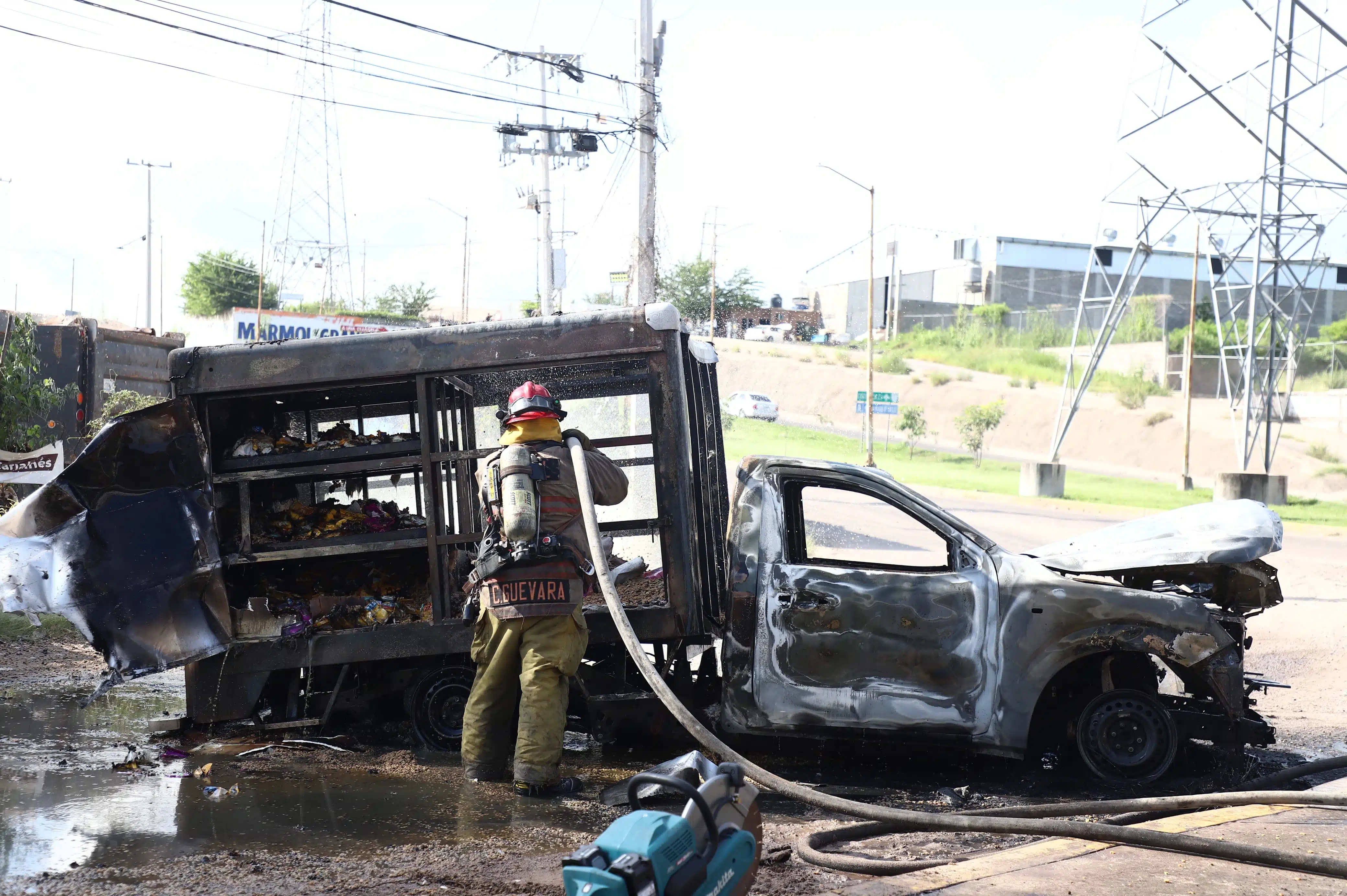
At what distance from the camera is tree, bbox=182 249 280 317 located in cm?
6950

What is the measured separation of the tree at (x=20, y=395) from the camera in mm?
10203

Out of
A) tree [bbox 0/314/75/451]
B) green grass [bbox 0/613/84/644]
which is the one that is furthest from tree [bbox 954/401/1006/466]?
green grass [bbox 0/613/84/644]

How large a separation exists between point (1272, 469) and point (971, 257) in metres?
45.1

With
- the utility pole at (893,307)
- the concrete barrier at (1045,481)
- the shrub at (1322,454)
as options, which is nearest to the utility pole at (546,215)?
the concrete barrier at (1045,481)

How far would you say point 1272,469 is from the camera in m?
36.2

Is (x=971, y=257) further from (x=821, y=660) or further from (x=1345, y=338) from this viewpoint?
(x=821, y=660)

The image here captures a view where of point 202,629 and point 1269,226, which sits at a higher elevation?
point 1269,226

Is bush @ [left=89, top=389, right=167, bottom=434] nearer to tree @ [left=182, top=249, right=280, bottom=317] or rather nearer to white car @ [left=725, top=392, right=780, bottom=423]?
white car @ [left=725, top=392, right=780, bottom=423]

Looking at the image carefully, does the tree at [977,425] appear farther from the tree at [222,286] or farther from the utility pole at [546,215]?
the tree at [222,286]

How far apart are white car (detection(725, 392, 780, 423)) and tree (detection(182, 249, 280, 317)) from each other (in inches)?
1324

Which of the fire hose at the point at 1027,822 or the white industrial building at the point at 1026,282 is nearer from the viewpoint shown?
the fire hose at the point at 1027,822

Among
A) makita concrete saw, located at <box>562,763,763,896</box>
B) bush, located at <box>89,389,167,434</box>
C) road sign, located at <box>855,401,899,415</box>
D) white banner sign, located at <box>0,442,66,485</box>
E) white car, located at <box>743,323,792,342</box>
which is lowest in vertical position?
makita concrete saw, located at <box>562,763,763,896</box>

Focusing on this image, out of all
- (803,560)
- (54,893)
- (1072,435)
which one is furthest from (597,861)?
(1072,435)

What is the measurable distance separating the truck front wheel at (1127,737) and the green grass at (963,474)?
17.3 m
